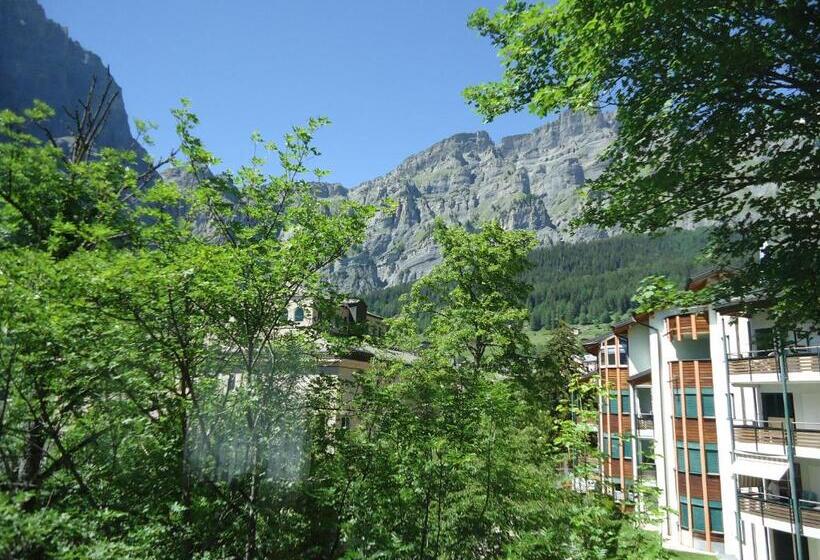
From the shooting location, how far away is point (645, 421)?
31766mm

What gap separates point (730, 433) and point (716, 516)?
14.9ft

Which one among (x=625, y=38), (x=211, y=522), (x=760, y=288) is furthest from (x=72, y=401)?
(x=760, y=288)

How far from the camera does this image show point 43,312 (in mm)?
5738

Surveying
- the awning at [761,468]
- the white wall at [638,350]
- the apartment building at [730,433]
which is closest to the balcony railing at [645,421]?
the apartment building at [730,433]

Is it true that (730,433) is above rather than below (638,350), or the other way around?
below

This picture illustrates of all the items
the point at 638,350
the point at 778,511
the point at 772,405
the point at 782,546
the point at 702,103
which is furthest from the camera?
the point at 638,350

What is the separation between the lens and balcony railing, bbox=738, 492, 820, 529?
17.6 metres

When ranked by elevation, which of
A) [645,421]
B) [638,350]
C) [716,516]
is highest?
[638,350]

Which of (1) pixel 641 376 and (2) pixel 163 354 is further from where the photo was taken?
(1) pixel 641 376

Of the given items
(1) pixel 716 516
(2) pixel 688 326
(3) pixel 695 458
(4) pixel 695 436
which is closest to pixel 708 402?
(4) pixel 695 436

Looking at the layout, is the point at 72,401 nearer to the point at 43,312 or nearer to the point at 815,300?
the point at 43,312

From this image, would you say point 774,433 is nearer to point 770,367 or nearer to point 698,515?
point 770,367

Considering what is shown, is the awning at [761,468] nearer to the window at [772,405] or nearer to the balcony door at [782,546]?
the window at [772,405]

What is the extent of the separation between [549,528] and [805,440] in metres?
17.6
